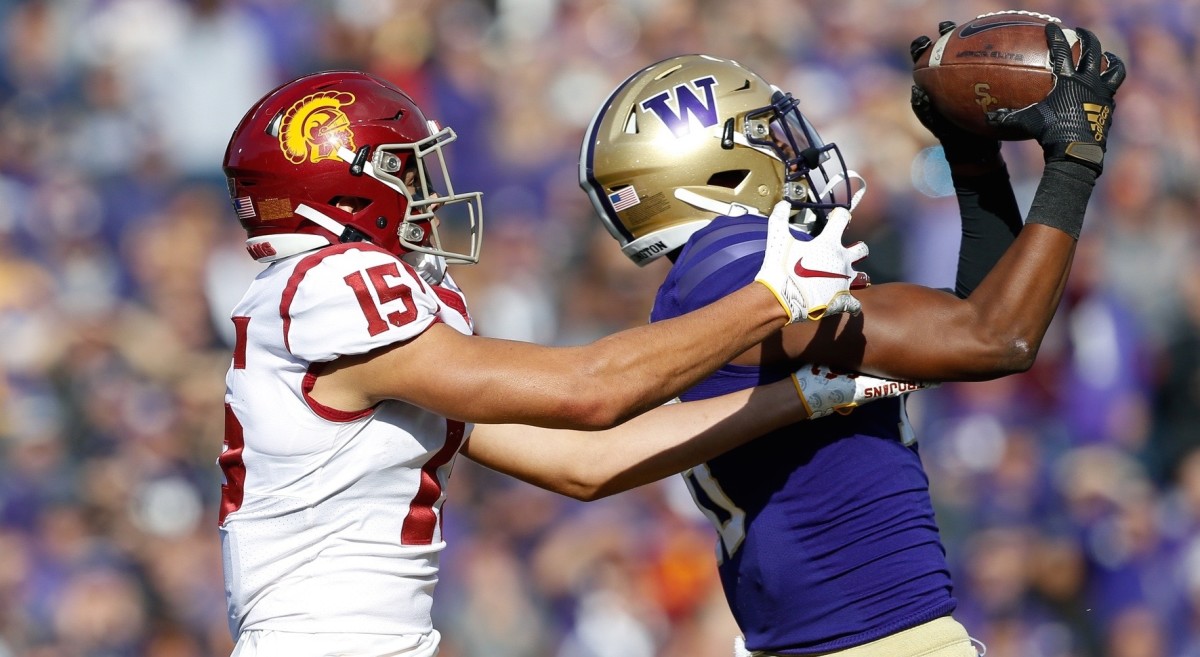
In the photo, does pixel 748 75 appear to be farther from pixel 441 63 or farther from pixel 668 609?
pixel 441 63

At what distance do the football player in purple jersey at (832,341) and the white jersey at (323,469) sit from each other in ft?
2.37

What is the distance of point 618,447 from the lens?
10.6 feet

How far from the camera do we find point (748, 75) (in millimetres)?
3379

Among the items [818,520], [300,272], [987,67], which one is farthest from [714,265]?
[300,272]

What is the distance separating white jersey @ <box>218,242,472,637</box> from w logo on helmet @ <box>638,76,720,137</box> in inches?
33.5

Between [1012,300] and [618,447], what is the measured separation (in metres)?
0.97

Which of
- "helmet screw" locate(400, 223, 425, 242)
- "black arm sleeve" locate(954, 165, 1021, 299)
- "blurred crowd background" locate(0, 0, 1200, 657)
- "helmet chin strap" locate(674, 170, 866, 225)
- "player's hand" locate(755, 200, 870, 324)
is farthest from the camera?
"blurred crowd background" locate(0, 0, 1200, 657)

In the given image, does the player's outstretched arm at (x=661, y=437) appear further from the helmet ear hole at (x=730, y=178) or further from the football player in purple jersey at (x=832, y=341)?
the helmet ear hole at (x=730, y=178)

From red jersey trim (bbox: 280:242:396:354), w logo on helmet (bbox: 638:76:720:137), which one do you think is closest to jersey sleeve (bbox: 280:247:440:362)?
red jersey trim (bbox: 280:242:396:354)

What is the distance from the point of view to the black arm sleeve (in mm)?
3311

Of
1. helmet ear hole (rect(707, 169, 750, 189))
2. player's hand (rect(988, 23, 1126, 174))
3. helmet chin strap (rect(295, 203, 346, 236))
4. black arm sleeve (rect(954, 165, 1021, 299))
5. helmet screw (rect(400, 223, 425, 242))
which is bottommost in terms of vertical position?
black arm sleeve (rect(954, 165, 1021, 299))

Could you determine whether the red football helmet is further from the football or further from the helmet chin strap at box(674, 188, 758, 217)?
the football

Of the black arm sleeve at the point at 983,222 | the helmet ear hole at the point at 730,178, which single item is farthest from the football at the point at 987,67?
the helmet ear hole at the point at 730,178

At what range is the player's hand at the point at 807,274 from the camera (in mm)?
2699
